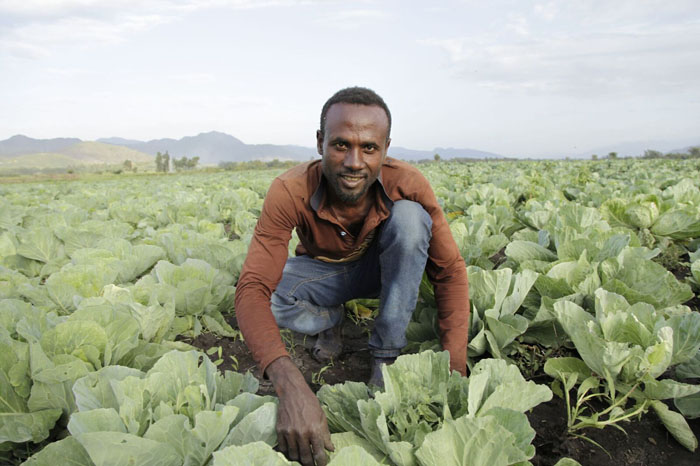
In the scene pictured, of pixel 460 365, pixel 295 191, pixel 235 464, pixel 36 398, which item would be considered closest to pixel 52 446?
pixel 36 398

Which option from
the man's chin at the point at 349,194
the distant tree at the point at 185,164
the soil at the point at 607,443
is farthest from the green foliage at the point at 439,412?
the distant tree at the point at 185,164

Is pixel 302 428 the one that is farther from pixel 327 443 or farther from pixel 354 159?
pixel 354 159

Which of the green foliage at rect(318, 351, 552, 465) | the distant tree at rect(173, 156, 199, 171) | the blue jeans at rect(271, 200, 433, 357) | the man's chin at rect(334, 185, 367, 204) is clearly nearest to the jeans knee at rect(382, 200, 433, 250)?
the blue jeans at rect(271, 200, 433, 357)

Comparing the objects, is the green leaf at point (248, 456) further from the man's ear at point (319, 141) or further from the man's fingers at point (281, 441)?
the man's ear at point (319, 141)

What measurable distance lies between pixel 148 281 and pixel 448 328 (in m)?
1.67

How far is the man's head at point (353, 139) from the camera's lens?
177 cm

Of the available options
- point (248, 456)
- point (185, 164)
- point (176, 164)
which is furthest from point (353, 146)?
point (176, 164)

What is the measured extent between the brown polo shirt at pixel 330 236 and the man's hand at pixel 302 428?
0.42 metres

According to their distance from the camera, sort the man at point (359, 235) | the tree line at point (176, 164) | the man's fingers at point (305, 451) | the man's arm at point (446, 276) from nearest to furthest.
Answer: the man's fingers at point (305, 451), the man at point (359, 235), the man's arm at point (446, 276), the tree line at point (176, 164)

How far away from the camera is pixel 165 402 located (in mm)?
1340

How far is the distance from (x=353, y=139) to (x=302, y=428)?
3.53 feet

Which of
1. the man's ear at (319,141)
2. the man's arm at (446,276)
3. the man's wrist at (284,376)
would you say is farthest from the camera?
the man's ear at (319,141)

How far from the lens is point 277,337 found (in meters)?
1.58

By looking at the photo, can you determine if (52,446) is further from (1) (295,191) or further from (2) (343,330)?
(2) (343,330)
